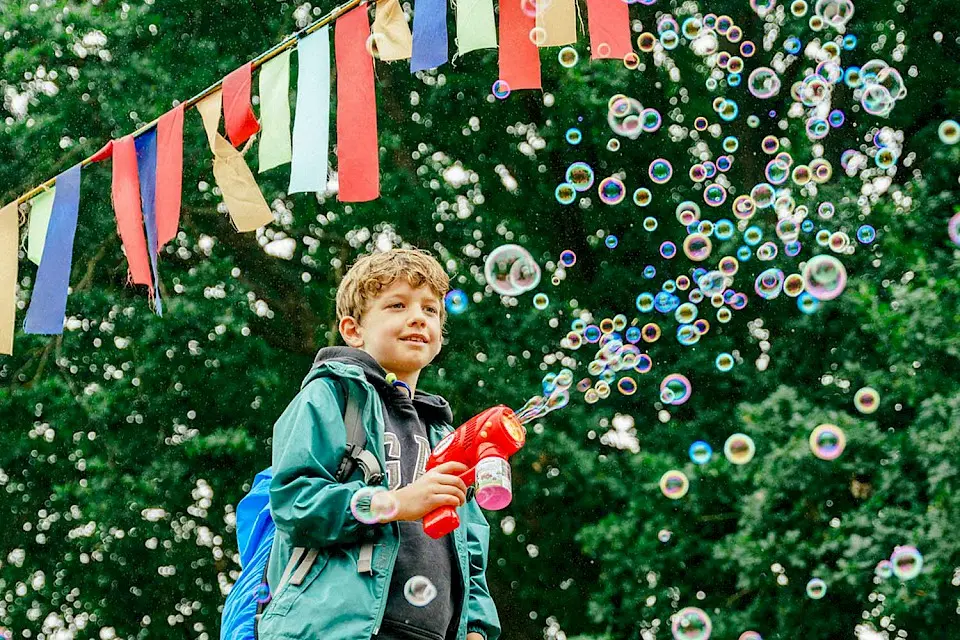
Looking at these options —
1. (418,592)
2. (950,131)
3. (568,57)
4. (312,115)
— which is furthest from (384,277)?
(950,131)

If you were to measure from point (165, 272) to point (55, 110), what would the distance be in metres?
1.32

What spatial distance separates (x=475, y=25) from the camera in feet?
11.1

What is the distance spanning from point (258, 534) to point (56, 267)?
6.63 ft

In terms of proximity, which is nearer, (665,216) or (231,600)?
(231,600)

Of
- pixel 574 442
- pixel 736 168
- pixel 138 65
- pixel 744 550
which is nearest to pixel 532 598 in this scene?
pixel 574 442

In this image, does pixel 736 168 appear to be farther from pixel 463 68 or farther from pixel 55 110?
pixel 55 110

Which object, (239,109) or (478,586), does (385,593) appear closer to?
(478,586)

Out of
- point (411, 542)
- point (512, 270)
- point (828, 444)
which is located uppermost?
point (512, 270)

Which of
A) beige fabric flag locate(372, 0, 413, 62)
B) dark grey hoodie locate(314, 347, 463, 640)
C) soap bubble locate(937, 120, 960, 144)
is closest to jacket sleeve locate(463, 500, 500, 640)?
dark grey hoodie locate(314, 347, 463, 640)

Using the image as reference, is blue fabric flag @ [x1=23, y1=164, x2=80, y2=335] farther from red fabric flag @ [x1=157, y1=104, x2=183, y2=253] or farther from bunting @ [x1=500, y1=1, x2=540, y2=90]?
bunting @ [x1=500, y1=1, x2=540, y2=90]

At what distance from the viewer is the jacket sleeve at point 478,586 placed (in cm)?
246

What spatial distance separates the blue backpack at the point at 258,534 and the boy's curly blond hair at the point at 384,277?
1.00ft

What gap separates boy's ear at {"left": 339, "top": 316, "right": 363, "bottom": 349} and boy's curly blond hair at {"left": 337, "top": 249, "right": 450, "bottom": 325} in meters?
0.01

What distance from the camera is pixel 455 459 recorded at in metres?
2.19
